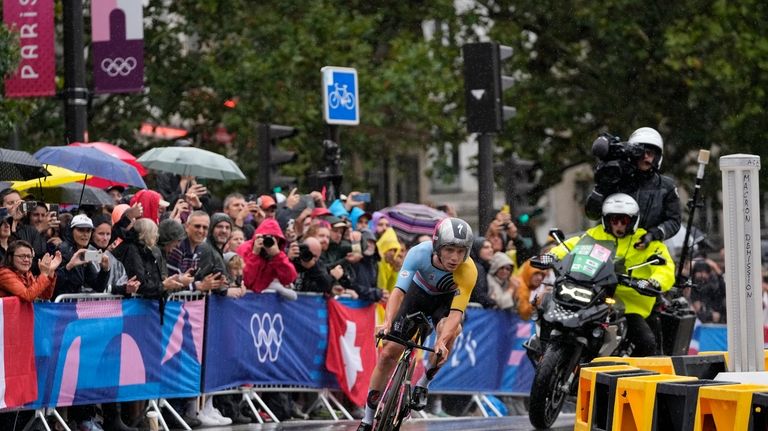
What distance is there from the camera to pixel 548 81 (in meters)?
36.4

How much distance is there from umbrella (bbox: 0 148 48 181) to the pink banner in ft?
16.9

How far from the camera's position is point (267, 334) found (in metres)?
16.6

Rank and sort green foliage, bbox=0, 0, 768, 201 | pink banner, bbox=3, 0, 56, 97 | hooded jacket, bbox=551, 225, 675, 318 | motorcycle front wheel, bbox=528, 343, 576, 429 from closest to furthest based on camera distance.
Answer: motorcycle front wheel, bbox=528, 343, 576, 429, hooded jacket, bbox=551, 225, 675, 318, pink banner, bbox=3, 0, 56, 97, green foliage, bbox=0, 0, 768, 201

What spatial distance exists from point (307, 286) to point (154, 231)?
301cm

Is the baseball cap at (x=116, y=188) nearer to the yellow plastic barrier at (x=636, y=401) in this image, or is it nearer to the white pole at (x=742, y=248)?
the yellow plastic barrier at (x=636, y=401)

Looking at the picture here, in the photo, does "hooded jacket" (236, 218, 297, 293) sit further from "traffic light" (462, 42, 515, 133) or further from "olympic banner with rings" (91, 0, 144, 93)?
"olympic banner with rings" (91, 0, 144, 93)

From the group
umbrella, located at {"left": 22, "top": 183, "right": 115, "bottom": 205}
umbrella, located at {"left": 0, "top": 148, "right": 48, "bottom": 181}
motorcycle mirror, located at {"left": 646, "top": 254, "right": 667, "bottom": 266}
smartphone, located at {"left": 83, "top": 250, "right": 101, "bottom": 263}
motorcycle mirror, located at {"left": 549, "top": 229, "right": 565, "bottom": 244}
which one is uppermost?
umbrella, located at {"left": 0, "top": 148, "right": 48, "bottom": 181}

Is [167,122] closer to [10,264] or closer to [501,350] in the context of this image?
[501,350]

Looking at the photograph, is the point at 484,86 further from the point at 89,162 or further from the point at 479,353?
the point at 89,162

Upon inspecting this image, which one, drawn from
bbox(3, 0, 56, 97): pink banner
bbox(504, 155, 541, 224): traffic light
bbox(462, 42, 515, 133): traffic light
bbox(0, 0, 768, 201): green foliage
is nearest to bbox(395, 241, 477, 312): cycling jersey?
bbox(462, 42, 515, 133): traffic light

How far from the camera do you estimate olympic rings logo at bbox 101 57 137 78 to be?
1883 cm

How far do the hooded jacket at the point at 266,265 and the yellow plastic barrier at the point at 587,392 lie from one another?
15.8ft

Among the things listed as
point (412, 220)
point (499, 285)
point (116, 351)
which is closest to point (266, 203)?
point (412, 220)

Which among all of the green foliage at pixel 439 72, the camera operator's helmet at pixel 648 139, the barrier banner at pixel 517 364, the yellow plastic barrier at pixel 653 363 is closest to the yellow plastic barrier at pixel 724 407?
the yellow plastic barrier at pixel 653 363
